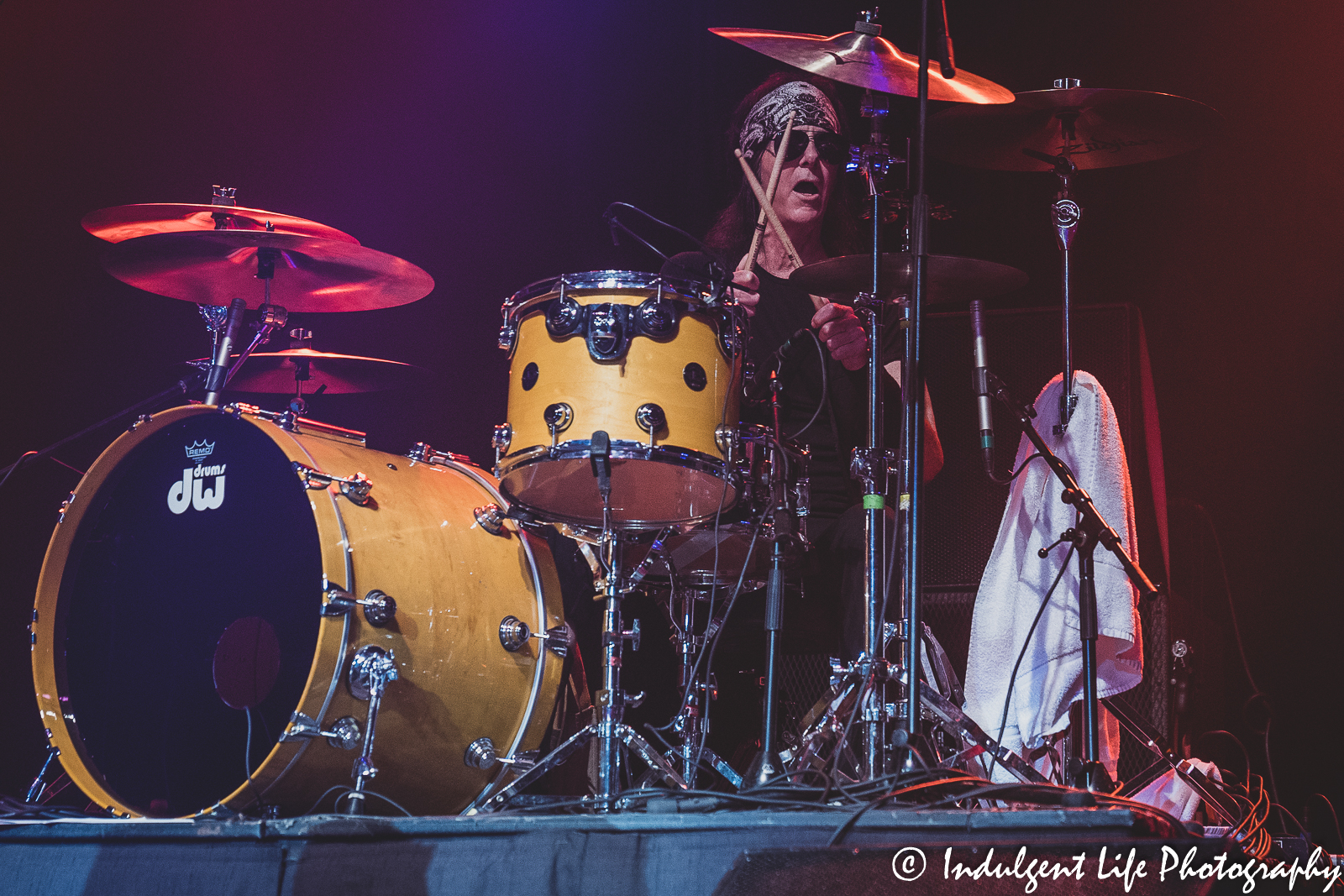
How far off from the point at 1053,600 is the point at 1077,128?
1.15m

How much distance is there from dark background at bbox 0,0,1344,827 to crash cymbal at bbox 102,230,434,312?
2.40 ft

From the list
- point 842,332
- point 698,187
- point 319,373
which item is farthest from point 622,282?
Result: point 698,187

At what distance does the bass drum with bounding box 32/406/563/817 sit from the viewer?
2.36m

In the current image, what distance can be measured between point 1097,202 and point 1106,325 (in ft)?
3.12

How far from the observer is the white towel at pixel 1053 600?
2.55 metres

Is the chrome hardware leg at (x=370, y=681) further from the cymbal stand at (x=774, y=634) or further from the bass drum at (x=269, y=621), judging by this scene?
the cymbal stand at (x=774, y=634)

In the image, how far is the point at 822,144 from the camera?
3242 mm

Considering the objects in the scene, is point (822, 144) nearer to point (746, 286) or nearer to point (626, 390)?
point (746, 286)

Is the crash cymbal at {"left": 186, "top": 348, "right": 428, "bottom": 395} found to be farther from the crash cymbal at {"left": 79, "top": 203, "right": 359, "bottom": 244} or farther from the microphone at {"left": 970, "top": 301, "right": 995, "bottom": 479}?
the microphone at {"left": 970, "top": 301, "right": 995, "bottom": 479}

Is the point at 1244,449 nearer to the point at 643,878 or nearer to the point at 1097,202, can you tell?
the point at 1097,202

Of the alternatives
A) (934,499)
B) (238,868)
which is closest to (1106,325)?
(934,499)

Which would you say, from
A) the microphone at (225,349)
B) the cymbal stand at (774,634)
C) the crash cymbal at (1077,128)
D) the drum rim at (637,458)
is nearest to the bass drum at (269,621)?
the microphone at (225,349)

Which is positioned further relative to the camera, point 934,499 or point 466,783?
point 934,499

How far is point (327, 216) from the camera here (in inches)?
153
